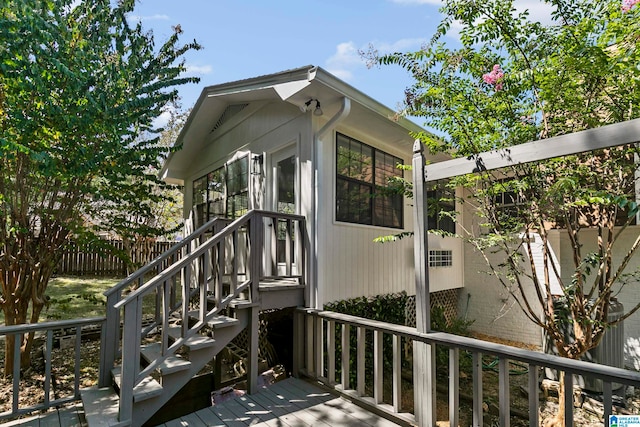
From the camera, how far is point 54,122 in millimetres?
4047

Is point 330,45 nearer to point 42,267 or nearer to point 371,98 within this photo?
point 371,98

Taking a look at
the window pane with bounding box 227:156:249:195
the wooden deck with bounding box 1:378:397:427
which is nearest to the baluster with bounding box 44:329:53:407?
the wooden deck with bounding box 1:378:397:427

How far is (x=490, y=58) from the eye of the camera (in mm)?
3715

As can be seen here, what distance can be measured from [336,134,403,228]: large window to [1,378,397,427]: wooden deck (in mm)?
2334

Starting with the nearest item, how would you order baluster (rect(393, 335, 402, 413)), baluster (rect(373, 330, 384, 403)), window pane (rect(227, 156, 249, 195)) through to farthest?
baluster (rect(393, 335, 402, 413)), baluster (rect(373, 330, 384, 403)), window pane (rect(227, 156, 249, 195))

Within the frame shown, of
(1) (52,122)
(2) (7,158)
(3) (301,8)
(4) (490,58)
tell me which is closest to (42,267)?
(2) (7,158)

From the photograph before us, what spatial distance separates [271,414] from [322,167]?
9.46 feet

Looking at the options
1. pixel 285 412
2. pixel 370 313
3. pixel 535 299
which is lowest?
pixel 285 412

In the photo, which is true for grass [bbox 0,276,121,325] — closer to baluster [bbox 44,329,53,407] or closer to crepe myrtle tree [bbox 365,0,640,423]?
baluster [bbox 44,329,53,407]

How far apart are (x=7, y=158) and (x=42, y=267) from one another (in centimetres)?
154

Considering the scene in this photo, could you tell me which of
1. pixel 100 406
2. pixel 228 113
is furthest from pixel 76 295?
pixel 100 406

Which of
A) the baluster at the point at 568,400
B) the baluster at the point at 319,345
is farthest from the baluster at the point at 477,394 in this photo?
the baluster at the point at 319,345

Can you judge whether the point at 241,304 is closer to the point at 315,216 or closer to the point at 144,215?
the point at 315,216

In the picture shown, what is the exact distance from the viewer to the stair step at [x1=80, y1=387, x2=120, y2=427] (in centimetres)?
269
